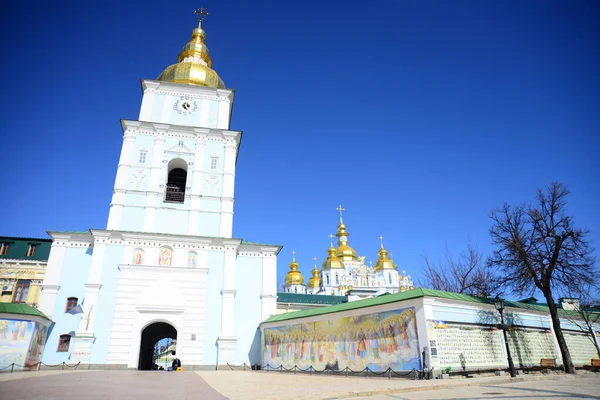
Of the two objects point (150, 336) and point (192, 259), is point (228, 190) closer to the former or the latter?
point (192, 259)

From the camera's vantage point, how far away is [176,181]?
1009 inches

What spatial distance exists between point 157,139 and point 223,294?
10.9 m

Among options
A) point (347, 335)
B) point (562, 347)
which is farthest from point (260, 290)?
point (562, 347)

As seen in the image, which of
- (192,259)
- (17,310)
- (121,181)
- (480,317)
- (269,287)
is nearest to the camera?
(480,317)

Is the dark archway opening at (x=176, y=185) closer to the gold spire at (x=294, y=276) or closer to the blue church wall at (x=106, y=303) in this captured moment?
the blue church wall at (x=106, y=303)

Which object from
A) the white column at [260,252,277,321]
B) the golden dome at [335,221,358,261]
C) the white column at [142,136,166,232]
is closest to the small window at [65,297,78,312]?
the white column at [142,136,166,232]

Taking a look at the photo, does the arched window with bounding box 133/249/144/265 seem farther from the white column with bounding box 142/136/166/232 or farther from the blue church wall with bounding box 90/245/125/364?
the white column with bounding box 142/136/166/232

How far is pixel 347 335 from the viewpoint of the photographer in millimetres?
16047

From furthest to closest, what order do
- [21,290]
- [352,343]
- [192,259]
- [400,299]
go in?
[21,290] < [192,259] < [352,343] < [400,299]

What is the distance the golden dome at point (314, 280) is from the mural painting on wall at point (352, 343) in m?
40.6

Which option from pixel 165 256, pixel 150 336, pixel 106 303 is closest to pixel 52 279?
pixel 106 303

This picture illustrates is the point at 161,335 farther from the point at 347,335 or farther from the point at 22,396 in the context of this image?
the point at 22,396

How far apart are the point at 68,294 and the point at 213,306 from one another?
7.36 meters

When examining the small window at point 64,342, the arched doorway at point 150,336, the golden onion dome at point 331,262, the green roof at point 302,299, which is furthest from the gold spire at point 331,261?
the small window at point 64,342
